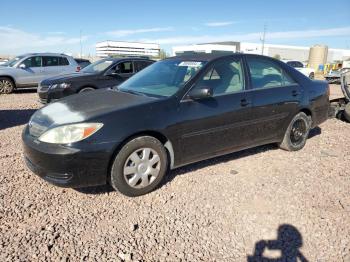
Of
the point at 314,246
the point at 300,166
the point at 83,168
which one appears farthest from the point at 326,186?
the point at 83,168

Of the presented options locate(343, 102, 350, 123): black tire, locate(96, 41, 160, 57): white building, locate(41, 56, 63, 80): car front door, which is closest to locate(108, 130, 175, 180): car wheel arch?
locate(343, 102, 350, 123): black tire

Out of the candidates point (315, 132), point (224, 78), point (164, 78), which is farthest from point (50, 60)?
point (224, 78)

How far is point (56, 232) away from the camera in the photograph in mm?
3004

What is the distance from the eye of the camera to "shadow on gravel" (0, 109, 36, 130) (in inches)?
277

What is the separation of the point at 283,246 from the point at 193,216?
2.96 feet

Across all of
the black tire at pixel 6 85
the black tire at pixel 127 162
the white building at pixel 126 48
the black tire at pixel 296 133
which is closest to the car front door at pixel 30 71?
the black tire at pixel 6 85

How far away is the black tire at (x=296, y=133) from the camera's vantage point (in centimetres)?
520

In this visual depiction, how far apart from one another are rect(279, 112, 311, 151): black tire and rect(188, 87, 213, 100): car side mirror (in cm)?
194

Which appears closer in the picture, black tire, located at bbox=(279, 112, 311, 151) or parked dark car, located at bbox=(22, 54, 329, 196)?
parked dark car, located at bbox=(22, 54, 329, 196)

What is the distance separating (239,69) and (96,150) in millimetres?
2357

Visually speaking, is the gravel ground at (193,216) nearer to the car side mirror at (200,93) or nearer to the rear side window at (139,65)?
the car side mirror at (200,93)

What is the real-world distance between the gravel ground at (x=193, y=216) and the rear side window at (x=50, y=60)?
9.72 meters

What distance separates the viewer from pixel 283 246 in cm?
287

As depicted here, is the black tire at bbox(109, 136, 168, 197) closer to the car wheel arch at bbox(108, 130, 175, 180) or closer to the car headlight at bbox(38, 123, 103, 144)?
the car wheel arch at bbox(108, 130, 175, 180)
